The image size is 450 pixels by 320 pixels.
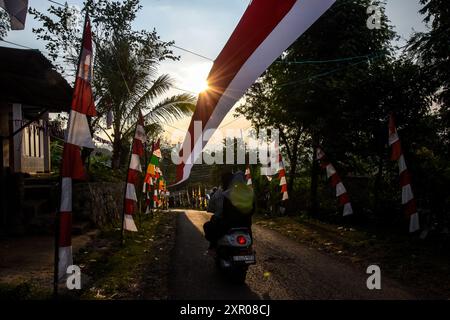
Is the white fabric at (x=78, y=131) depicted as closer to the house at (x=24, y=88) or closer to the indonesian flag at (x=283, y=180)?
the house at (x=24, y=88)

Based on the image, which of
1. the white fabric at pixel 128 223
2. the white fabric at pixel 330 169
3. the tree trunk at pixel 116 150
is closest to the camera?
the white fabric at pixel 128 223

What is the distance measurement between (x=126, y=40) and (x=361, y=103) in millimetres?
9368

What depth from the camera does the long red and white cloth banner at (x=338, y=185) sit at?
13009 mm

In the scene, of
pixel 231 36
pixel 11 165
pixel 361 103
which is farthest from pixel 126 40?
pixel 231 36

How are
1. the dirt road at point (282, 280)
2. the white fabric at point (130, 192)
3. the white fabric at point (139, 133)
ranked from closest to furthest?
the dirt road at point (282, 280) → the white fabric at point (130, 192) → the white fabric at point (139, 133)

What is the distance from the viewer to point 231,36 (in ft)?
15.5

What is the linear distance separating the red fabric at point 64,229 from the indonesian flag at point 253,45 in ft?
7.72

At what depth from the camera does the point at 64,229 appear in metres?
5.23

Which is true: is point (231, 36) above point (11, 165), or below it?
above

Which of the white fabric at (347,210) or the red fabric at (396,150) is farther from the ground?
the red fabric at (396,150)

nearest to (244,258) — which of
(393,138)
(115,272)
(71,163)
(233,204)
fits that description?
(233,204)

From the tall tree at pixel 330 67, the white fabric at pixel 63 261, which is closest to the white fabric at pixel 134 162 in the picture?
the white fabric at pixel 63 261

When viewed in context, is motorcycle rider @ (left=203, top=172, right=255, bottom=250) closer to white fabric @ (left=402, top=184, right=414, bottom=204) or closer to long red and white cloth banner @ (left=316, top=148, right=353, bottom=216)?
white fabric @ (left=402, top=184, right=414, bottom=204)

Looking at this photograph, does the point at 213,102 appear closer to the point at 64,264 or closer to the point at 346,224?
the point at 64,264
